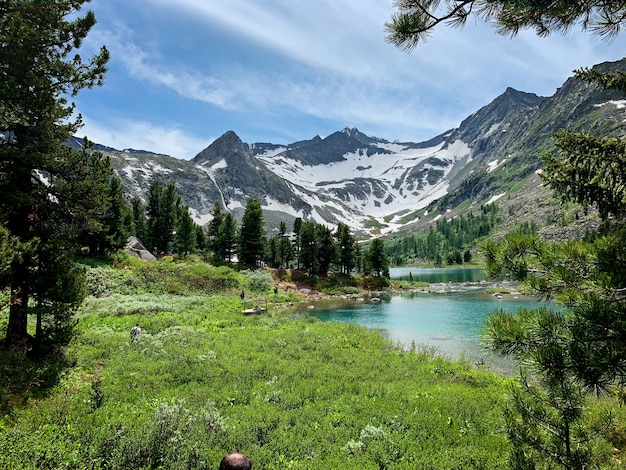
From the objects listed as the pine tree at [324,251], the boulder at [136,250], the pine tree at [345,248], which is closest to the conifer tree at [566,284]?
the boulder at [136,250]

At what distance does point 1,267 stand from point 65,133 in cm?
731

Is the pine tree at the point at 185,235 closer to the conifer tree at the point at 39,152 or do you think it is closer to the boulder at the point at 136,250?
the boulder at the point at 136,250

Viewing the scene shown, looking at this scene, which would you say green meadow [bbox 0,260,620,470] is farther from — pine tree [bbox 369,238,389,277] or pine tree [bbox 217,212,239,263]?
pine tree [bbox 369,238,389,277]

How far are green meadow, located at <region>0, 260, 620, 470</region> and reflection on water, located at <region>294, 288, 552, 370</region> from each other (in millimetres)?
6154

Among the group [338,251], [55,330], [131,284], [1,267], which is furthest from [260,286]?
[1,267]

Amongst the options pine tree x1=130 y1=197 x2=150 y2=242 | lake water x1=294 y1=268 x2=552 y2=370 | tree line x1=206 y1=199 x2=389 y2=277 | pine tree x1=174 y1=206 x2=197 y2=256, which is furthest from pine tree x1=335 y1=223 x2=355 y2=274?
pine tree x1=130 y1=197 x2=150 y2=242

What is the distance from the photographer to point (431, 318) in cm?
3634

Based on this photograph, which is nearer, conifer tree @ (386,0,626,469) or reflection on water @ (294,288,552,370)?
conifer tree @ (386,0,626,469)

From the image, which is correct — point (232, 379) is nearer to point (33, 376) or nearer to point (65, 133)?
point (33, 376)

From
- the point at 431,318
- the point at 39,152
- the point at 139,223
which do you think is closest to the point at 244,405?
the point at 39,152

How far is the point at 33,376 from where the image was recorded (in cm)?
1056

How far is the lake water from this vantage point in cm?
2332

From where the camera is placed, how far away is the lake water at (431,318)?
23316 millimetres

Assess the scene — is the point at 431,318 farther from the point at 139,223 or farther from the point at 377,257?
the point at 139,223
